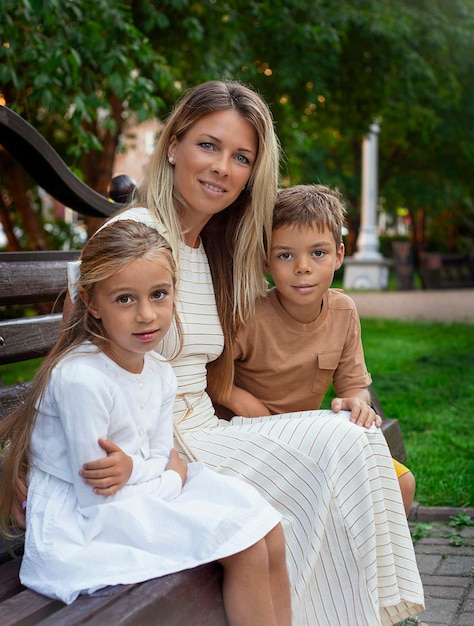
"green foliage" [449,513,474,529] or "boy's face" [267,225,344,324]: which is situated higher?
"boy's face" [267,225,344,324]

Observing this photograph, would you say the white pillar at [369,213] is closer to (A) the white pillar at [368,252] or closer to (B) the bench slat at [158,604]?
(A) the white pillar at [368,252]

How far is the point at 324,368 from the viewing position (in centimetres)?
277

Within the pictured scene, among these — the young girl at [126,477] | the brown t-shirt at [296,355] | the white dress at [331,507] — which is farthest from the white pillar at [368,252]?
the young girl at [126,477]

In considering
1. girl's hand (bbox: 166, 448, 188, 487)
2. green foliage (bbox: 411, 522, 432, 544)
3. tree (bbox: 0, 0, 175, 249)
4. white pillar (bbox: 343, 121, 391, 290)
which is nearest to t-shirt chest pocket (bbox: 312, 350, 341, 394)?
girl's hand (bbox: 166, 448, 188, 487)

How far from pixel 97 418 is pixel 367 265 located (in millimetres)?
18384

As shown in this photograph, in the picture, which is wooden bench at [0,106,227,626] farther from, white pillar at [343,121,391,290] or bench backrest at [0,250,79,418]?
white pillar at [343,121,391,290]

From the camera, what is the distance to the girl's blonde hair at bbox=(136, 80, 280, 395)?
8.57ft

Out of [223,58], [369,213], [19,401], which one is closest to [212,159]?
[19,401]

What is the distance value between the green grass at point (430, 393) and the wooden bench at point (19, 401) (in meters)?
1.23

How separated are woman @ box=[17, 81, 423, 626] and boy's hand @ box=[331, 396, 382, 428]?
0.25 feet

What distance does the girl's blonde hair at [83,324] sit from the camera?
2.02 metres

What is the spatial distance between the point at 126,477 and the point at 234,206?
1.19 m

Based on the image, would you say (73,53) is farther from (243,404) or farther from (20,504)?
(20,504)

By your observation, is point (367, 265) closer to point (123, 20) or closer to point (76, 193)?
point (123, 20)
